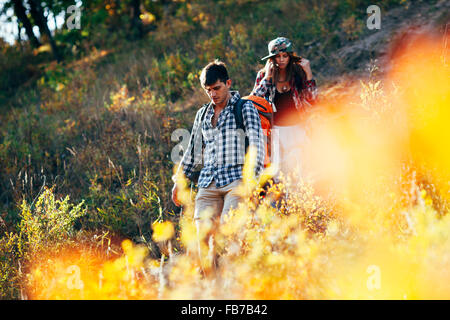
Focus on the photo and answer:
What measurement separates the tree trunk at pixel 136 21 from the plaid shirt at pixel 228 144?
8.97m

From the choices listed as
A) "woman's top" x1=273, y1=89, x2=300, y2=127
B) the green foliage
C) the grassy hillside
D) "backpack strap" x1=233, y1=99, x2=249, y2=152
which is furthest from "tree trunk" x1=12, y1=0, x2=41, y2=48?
"backpack strap" x1=233, y1=99, x2=249, y2=152

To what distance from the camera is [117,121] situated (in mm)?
6664

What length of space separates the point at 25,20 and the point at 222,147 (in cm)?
1187

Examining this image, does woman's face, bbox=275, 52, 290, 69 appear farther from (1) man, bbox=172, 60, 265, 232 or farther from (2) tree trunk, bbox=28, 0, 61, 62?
(2) tree trunk, bbox=28, 0, 61, 62

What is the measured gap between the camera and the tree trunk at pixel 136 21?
36.9ft

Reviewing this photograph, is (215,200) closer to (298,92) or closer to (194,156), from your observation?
(194,156)

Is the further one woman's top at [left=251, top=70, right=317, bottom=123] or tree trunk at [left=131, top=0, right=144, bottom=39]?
tree trunk at [left=131, top=0, right=144, bottom=39]

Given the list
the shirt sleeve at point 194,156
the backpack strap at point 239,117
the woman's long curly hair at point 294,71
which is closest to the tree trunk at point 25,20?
the woman's long curly hair at point 294,71

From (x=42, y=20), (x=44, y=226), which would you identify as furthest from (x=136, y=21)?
(x=44, y=226)

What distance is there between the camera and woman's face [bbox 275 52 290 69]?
4129 millimetres

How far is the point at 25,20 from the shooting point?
473 inches

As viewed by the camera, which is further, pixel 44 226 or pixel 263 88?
pixel 263 88

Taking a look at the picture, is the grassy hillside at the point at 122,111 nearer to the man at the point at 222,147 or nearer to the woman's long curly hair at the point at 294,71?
the man at the point at 222,147

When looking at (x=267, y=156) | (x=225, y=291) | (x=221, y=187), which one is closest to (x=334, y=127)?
(x=267, y=156)
